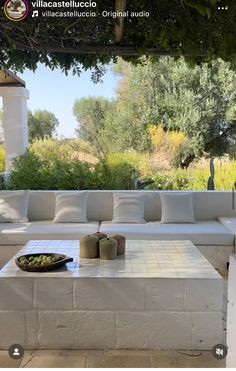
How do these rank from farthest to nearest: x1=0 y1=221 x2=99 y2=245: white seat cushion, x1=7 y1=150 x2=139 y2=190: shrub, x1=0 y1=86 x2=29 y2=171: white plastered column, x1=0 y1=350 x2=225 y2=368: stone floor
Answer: x1=0 y1=86 x2=29 y2=171: white plastered column → x1=7 y1=150 x2=139 y2=190: shrub → x1=0 y1=221 x2=99 y2=245: white seat cushion → x1=0 y1=350 x2=225 y2=368: stone floor

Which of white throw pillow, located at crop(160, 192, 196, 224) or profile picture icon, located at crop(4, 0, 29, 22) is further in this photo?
white throw pillow, located at crop(160, 192, 196, 224)

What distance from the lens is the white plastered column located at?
4.68 m

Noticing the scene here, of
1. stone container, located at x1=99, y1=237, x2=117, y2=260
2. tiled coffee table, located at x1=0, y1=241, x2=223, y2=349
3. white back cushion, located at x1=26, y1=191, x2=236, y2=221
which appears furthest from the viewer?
white back cushion, located at x1=26, y1=191, x2=236, y2=221

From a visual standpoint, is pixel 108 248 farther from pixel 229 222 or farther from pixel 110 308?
pixel 229 222

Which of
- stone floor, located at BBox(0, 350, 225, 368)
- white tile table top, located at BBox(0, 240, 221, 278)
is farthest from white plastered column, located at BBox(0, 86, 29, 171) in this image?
stone floor, located at BBox(0, 350, 225, 368)

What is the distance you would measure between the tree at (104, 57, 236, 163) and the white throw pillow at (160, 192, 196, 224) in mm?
2639

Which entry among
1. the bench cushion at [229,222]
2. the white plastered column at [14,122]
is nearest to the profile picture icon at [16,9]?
the bench cushion at [229,222]

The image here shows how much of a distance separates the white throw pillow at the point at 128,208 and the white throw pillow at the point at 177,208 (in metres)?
0.21

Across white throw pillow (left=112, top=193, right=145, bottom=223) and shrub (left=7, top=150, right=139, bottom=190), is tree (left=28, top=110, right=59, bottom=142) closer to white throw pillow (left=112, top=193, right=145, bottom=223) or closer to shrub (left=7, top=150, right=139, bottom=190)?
shrub (left=7, top=150, right=139, bottom=190)

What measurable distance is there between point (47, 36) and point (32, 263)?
3.91 feet

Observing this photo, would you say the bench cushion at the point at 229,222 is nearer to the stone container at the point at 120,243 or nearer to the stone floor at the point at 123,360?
the stone container at the point at 120,243

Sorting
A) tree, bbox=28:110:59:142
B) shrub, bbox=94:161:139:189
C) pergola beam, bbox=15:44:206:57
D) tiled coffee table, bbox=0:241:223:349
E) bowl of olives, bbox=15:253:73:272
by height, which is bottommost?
Answer: tiled coffee table, bbox=0:241:223:349

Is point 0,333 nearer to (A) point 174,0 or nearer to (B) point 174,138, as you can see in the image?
(A) point 174,0

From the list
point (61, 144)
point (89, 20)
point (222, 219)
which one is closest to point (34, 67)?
point (89, 20)
